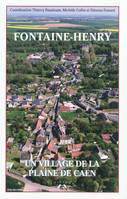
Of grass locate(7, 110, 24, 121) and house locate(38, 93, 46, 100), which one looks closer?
grass locate(7, 110, 24, 121)

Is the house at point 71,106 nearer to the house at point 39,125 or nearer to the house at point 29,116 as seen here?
the house at point 39,125

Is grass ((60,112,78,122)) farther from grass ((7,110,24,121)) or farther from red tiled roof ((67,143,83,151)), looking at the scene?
grass ((7,110,24,121))

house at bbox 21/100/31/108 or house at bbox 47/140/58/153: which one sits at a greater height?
house at bbox 21/100/31/108

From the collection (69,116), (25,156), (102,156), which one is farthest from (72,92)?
(25,156)

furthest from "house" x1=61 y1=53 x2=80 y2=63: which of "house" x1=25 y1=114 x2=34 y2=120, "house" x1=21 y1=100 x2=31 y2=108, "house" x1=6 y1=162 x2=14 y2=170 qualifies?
"house" x1=6 y1=162 x2=14 y2=170
